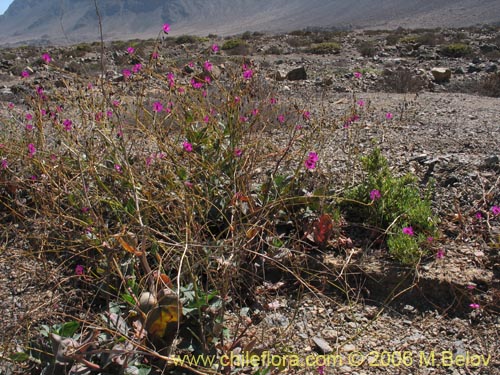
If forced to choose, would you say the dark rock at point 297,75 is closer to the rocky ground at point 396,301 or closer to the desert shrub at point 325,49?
the rocky ground at point 396,301

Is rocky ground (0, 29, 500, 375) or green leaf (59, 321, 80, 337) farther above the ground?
green leaf (59, 321, 80, 337)

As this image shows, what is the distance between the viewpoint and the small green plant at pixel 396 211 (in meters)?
2.44

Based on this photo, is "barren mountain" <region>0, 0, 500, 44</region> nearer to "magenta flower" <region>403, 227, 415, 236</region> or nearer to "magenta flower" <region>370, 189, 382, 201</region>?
"magenta flower" <region>370, 189, 382, 201</region>

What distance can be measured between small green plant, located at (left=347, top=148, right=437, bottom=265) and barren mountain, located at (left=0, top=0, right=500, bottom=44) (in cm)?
3713

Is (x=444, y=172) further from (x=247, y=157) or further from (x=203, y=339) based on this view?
(x=203, y=339)

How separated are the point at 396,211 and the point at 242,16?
97.8 metres

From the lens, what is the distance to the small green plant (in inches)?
96.2

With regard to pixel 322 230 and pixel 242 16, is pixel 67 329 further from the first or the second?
pixel 242 16

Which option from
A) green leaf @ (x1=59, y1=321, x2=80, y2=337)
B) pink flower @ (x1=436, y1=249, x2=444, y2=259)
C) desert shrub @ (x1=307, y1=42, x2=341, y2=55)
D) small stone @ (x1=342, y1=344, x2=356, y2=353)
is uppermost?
desert shrub @ (x1=307, y1=42, x2=341, y2=55)

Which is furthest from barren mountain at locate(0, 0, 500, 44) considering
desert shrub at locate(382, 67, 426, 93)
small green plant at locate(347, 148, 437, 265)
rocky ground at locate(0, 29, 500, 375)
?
small green plant at locate(347, 148, 437, 265)

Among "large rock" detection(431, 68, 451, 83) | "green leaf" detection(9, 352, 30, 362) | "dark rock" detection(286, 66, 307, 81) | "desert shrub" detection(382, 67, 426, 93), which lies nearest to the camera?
"green leaf" detection(9, 352, 30, 362)

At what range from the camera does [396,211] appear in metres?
2.74

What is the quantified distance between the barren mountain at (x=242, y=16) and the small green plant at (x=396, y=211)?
37130 mm

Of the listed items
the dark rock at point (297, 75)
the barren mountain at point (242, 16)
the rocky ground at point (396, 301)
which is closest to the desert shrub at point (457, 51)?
the dark rock at point (297, 75)
